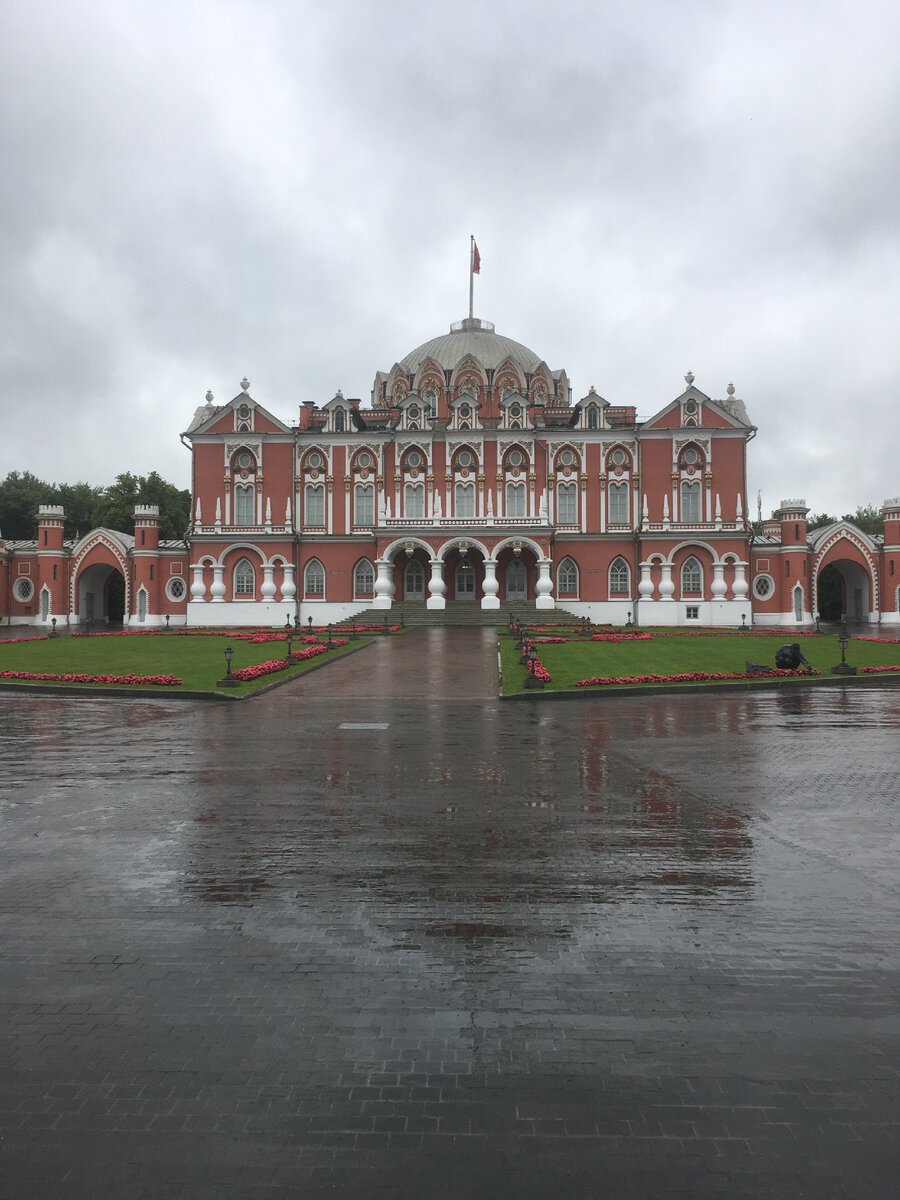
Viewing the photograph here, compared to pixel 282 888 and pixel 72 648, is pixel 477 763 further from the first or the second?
pixel 72 648

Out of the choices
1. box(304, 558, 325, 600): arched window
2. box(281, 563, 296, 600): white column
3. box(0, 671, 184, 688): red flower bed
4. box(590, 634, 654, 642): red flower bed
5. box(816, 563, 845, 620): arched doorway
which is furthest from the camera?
box(816, 563, 845, 620): arched doorway

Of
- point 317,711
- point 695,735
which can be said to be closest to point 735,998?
point 695,735

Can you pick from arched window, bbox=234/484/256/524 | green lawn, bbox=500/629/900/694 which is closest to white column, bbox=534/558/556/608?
green lawn, bbox=500/629/900/694

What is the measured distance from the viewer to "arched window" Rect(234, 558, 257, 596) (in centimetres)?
5572

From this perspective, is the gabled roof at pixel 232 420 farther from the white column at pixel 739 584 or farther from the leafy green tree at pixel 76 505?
the leafy green tree at pixel 76 505

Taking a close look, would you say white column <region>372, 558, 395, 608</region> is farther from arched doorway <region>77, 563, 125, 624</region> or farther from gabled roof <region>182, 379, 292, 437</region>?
arched doorway <region>77, 563, 125, 624</region>

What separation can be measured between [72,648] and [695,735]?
28672 mm

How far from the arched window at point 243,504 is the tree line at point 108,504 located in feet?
84.2

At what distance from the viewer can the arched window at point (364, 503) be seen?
186ft

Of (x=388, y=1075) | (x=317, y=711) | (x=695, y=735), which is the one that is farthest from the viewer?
(x=317, y=711)

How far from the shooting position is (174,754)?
42.8 feet

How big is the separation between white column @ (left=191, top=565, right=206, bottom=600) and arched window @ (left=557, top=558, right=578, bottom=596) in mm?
24245

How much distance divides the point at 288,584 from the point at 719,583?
94.8 ft

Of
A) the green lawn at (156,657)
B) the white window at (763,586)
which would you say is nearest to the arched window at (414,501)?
the green lawn at (156,657)
